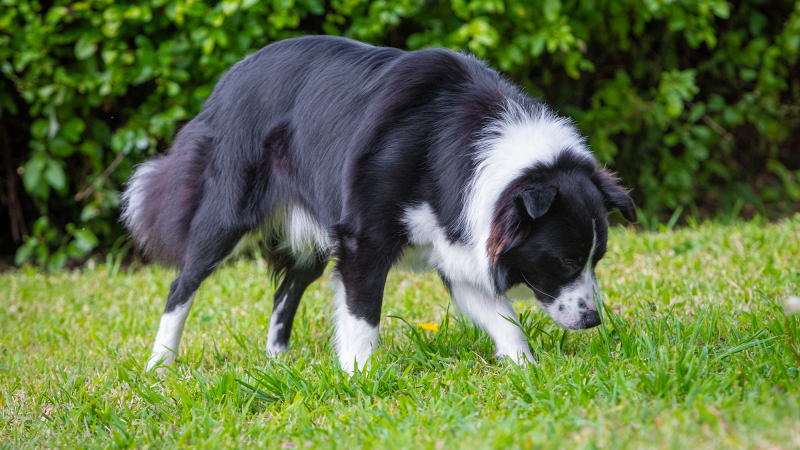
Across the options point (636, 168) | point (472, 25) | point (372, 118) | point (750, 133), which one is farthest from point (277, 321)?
point (750, 133)

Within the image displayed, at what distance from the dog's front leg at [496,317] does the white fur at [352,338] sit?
0.42 m

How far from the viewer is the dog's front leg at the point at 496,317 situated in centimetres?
297

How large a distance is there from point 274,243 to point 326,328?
0.58 meters

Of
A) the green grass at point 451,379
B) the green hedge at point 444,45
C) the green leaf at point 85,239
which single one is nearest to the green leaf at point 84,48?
the green hedge at point 444,45

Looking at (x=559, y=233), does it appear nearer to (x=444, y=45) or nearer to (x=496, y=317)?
(x=496, y=317)

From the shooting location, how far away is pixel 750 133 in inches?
285

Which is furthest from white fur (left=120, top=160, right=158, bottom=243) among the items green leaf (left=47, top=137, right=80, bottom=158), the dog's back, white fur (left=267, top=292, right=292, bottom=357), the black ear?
the black ear

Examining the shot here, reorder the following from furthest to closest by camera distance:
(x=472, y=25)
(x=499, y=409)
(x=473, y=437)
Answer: (x=472, y=25), (x=499, y=409), (x=473, y=437)

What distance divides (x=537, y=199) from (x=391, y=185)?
61 cm

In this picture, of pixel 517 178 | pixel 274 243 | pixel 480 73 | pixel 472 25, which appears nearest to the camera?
pixel 517 178

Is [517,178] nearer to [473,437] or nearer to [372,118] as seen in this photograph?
[372,118]

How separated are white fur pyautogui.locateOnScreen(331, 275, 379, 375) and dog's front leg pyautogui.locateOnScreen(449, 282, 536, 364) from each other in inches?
16.7

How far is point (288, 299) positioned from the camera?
3.76 meters

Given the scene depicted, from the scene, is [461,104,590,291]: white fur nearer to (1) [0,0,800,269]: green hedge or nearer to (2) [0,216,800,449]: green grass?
(2) [0,216,800,449]: green grass
